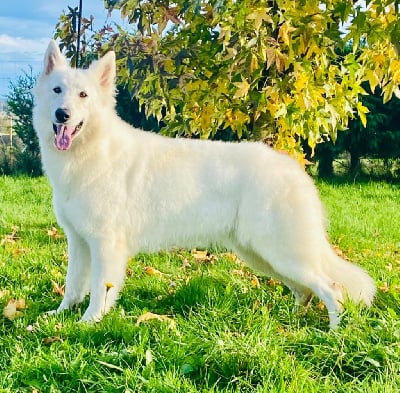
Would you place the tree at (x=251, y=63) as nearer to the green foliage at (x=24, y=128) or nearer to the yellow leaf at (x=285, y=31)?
the yellow leaf at (x=285, y=31)

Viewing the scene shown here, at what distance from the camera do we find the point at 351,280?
3596mm

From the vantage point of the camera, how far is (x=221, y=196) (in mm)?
3502

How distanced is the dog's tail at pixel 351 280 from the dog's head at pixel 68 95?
1768 mm

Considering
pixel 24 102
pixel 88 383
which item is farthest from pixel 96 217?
pixel 24 102

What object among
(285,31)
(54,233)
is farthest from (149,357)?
(54,233)

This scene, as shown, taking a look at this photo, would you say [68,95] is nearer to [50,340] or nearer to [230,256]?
[50,340]

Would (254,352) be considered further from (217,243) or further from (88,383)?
(217,243)

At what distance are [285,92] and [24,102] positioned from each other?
32.6 ft

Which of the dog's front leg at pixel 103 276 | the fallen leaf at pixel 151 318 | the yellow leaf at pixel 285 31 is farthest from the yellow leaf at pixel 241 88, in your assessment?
the fallen leaf at pixel 151 318

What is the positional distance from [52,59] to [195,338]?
6.24 feet

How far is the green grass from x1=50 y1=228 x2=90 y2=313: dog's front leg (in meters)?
0.17

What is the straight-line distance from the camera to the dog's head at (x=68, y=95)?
329 cm

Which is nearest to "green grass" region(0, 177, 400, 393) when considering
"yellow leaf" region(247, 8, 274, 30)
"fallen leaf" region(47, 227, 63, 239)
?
"fallen leaf" region(47, 227, 63, 239)

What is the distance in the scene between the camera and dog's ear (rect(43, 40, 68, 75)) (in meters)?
3.49
